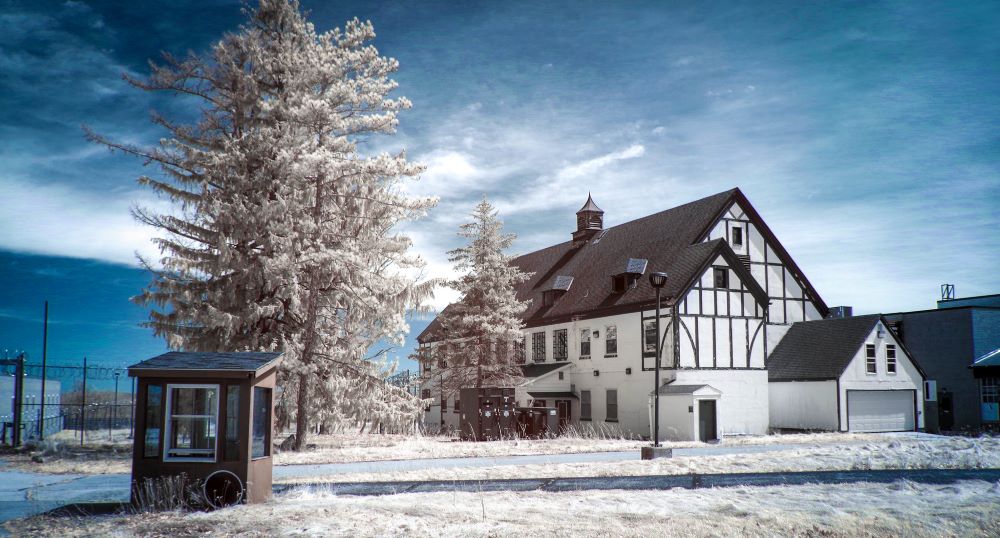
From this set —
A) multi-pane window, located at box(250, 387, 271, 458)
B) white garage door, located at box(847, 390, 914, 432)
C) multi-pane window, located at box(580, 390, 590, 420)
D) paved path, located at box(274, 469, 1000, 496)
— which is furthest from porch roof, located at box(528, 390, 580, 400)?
multi-pane window, located at box(250, 387, 271, 458)

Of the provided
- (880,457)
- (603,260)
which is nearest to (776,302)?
(603,260)

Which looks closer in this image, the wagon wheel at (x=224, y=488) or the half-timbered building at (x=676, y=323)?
the wagon wheel at (x=224, y=488)

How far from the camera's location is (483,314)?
3938 cm

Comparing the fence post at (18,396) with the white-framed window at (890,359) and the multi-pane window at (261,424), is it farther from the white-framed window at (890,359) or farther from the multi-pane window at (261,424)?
the white-framed window at (890,359)

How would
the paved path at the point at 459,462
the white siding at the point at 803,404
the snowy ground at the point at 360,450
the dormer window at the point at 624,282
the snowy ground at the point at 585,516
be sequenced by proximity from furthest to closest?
the dormer window at the point at 624,282 → the white siding at the point at 803,404 → the snowy ground at the point at 360,450 → the paved path at the point at 459,462 → the snowy ground at the point at 585,516

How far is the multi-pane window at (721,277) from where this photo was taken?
123 ft

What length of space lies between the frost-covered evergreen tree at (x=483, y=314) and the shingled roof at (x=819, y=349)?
44.9 feet

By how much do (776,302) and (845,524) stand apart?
30558 millimetres

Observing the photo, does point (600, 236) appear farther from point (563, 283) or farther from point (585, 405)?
point (585, 405)

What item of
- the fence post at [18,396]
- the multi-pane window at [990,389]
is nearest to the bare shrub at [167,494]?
the fence post at [18,396]

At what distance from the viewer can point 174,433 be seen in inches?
594

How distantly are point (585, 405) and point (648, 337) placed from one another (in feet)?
21.7

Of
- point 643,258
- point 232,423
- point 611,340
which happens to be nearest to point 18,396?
point 232,423

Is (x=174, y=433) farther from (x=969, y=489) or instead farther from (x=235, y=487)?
(x=969, y=489)
